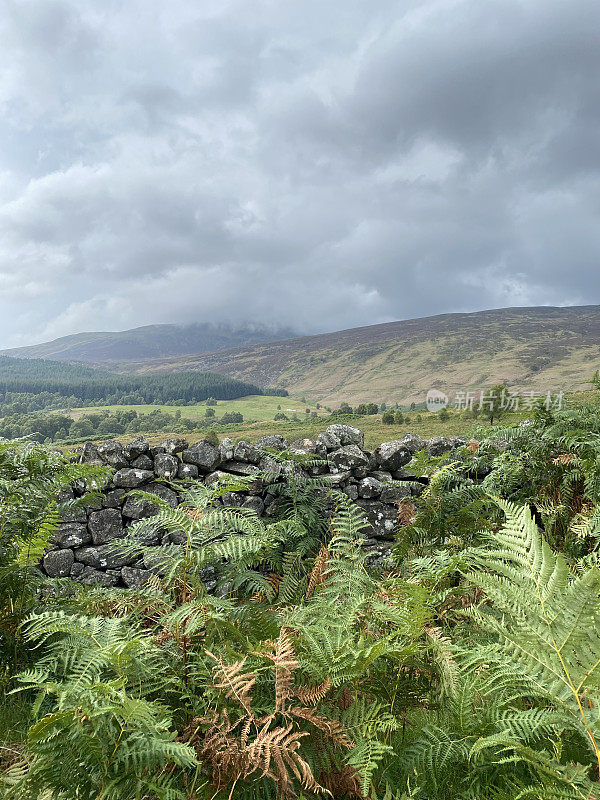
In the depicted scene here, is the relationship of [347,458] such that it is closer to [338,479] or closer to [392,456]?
[338,479]

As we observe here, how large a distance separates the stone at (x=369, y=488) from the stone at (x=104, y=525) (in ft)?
13.0

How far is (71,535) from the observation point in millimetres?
6965

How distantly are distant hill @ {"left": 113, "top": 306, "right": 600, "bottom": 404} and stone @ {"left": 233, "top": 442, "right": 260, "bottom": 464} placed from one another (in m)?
111

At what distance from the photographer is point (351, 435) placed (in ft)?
25.2

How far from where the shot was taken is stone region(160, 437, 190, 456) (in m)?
7.20

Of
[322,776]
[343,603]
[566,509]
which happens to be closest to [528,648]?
[322,776]

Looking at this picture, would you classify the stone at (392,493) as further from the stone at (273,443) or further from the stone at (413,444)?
the stone at (273,443)

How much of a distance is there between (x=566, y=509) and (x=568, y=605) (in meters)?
4.25

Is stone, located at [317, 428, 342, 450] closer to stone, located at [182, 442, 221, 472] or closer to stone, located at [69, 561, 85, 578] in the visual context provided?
stone, located at [182, 442, 221, 472]

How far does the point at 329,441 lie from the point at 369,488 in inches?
40.4

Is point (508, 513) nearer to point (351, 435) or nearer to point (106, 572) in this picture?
point (351, 435)

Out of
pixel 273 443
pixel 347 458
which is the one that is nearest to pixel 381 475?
pixel 347 458

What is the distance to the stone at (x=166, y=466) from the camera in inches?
274

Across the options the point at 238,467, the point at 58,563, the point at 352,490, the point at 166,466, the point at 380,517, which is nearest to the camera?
the point at 58,563
